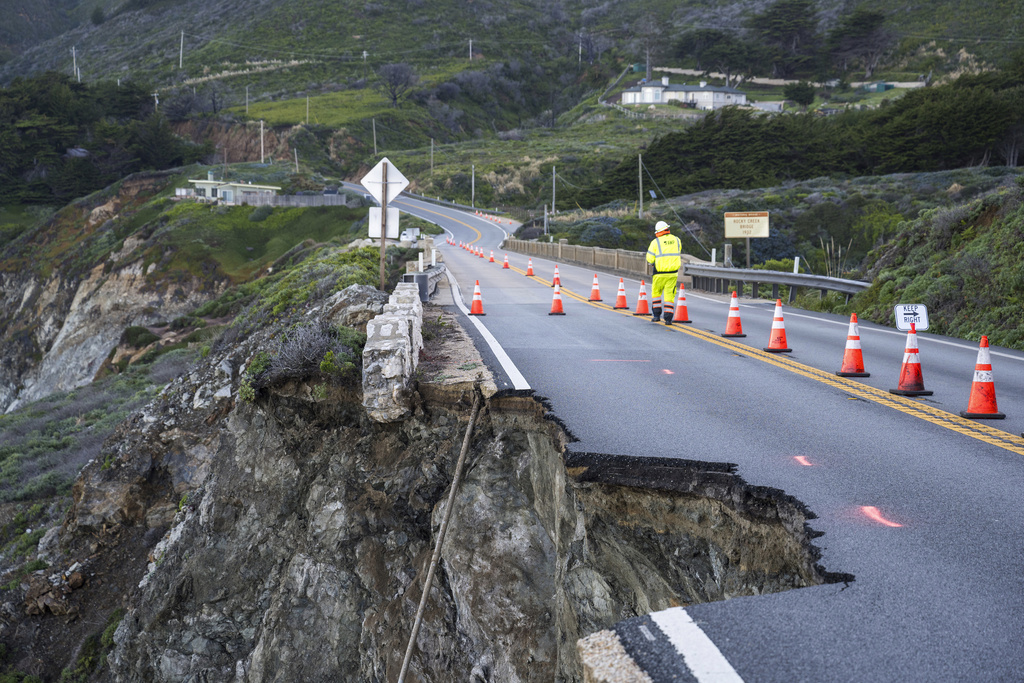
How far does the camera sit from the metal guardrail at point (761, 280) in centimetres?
1723

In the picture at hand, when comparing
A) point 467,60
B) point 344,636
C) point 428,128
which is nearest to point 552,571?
point 344,636

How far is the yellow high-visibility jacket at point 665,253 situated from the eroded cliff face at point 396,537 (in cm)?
565

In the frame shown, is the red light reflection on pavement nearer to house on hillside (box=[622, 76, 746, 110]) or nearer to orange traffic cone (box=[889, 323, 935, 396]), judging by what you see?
orange traffic cone (box=[889, 323, 935, 396])

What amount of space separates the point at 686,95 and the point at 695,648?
400ft

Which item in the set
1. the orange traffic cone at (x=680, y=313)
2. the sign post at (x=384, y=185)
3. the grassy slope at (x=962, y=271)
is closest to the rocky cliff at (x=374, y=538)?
the sign post at (x=384, y=185)

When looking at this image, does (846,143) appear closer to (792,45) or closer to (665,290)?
(665,290)

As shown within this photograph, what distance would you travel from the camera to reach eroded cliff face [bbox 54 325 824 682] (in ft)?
17.4

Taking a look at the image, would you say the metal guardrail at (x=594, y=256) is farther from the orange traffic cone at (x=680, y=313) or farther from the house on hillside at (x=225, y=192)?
the house on hillside at (x=225, y=192)

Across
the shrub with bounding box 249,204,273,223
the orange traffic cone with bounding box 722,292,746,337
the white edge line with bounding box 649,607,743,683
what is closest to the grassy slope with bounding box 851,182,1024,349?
the orange traffic cone with bounding box 722,292,746,337

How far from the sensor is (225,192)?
67.3m

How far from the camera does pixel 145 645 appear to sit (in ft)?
34.0

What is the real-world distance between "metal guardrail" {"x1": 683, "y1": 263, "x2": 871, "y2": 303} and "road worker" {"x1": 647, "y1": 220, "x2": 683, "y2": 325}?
472cm

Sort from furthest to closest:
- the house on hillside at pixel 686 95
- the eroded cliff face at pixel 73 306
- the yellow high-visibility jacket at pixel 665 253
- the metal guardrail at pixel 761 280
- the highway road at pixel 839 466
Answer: the house on hillside at pixel 686 95 → the eroded cliff face at pixel 73 306 → the metal guardrail at pixel 761 280 → the yellow high-visibility jacket at pixel 665 253 → the highway road at pixel 839 466

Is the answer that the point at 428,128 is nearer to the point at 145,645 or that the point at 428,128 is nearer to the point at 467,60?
the point at 467,60
